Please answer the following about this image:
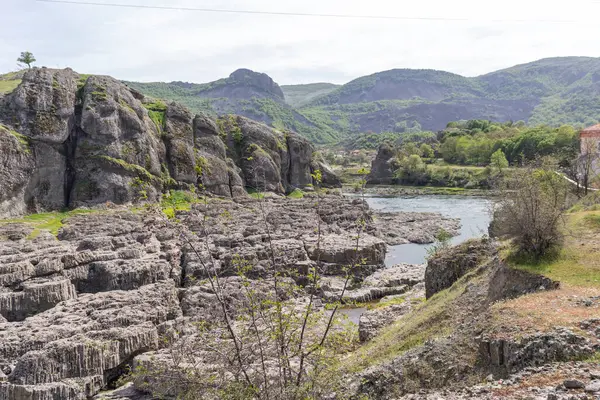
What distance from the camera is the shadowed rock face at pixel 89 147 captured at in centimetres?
6856

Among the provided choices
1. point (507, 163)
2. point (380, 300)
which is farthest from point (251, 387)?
point (507, 163)

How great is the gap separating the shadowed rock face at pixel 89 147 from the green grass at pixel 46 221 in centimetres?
249

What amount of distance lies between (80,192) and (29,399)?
181ft

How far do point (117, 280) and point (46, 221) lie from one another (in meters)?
31.5

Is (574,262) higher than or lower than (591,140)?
lower

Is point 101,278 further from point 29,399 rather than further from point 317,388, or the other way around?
point 317,388

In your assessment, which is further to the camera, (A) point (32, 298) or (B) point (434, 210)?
(B) point (434, 210)

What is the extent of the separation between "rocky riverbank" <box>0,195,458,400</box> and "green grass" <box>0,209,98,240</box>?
1.17 meters

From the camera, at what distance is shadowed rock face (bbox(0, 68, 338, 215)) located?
225ft

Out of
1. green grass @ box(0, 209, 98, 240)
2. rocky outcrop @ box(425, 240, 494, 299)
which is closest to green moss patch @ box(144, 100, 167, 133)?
green grass @ box(0, 209, 98, 240)

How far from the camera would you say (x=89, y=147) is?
7462 centimetres

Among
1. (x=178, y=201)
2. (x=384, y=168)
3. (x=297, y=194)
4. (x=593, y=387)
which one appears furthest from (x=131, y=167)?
(x=384, y=168)

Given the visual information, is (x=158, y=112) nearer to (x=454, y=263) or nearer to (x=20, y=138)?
A: (x=20, y=138)

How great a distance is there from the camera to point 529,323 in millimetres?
17094
